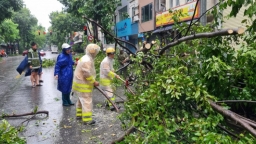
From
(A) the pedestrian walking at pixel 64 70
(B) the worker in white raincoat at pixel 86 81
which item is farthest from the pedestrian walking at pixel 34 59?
(B) the worker in white raincoat at pixel 86 81

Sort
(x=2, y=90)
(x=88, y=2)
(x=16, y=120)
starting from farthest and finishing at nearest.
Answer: (x=88, y=2)
(x=2, y=90)
(x=16, y=120)

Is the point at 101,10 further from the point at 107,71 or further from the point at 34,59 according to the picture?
the point at 107,71

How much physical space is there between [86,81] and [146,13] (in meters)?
19.1

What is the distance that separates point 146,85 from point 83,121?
1834 millimetres

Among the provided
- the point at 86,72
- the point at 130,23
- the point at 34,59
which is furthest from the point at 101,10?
the point at 130,23

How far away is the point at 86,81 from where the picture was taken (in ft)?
19.3

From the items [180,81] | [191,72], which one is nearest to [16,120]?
[191,72]

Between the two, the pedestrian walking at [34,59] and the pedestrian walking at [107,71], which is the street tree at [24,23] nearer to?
the pedestrian walking at [34,59]

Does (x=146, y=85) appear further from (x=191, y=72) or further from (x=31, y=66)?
(x=31, y=66)

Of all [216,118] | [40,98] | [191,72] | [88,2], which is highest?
[88,2]

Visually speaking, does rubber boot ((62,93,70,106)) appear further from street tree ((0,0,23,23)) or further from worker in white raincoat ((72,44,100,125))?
street tree ((0,0,23,23))

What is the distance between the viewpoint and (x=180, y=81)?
9.88 feet

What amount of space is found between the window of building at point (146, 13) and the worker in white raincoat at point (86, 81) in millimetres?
17922

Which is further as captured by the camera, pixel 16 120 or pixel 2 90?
pixel 2 90
